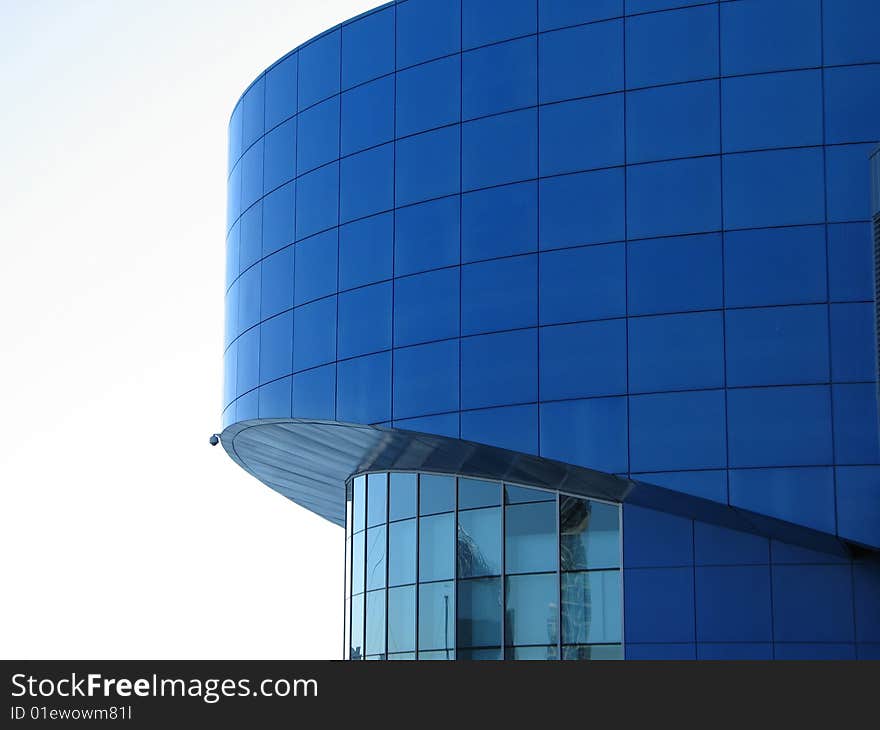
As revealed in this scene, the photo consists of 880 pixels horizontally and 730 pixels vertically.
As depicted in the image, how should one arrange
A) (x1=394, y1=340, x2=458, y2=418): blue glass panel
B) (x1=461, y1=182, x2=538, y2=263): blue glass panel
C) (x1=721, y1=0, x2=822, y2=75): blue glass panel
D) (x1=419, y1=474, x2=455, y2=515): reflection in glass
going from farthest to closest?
(x1=419, y1=474, x2=455, y2=515): reflection in glass → (x1=394, y1=340, x2=458, y2=418): blue glass panel → (x1=461, y1=182, x2=538, y2=263): blue glass panel → (x1=721, y1=0, x2=822, y2=75): blue glass panel

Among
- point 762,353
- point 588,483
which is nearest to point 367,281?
point 588,483

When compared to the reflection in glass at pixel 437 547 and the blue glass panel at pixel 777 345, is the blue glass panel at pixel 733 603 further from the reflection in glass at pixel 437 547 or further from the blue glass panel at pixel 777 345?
the reflection in glass at pixel 437 547

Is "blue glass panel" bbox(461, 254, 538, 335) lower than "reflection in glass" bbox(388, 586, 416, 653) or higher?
higher

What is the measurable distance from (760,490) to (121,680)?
526 inches

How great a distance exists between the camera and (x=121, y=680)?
1553 centimetres

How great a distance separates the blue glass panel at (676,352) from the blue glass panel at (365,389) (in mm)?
5650

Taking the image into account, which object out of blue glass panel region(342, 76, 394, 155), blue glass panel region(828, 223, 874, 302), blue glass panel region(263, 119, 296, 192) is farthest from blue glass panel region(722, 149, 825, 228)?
blue glass panel region(263, 119, 296, 192)

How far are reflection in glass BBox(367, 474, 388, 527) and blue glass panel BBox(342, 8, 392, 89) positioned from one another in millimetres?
8900

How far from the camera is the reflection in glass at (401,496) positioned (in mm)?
31656

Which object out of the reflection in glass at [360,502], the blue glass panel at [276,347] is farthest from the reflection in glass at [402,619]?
the blue glass panel at [276,347]

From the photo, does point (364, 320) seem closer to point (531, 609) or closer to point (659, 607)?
point (531, 609)

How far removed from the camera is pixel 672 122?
27.2 meters

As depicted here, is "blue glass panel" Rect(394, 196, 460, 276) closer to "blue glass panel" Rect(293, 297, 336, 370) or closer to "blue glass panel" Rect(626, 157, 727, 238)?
"blue glass panel" Rect(293, 297, 336, 370)

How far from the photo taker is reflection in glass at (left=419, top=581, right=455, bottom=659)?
98.1 ft
